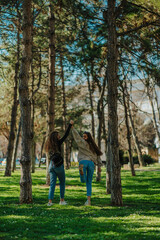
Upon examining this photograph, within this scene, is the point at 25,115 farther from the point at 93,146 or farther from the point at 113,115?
the point at 113,115

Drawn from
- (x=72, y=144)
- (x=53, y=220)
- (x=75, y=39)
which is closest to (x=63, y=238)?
(x=53, y=220)

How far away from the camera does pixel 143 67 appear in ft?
30.1

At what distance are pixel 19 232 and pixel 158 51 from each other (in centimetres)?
757

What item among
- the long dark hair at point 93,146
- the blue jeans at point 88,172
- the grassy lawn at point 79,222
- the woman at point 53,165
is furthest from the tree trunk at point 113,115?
the woman at point 53,165

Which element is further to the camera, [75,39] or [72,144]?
[72,144]

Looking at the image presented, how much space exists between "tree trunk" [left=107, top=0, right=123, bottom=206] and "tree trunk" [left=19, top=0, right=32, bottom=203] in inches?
92.2

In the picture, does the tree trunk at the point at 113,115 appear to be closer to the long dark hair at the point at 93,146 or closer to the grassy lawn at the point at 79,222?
the long dark hair at the point at 93,146

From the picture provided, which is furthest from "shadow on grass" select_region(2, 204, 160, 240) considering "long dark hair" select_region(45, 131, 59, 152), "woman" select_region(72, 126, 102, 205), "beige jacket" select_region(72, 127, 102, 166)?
"long dark hair" select_region(45, 131, 59, 152)

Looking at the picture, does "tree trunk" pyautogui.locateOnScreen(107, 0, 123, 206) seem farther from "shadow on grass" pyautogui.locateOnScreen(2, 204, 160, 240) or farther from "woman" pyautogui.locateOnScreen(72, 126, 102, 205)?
"shadow on grass" pyautogui.locateOnScreen(2, 204, 160, 240)

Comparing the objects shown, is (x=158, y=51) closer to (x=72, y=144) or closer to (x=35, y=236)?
(x=35, y=236)

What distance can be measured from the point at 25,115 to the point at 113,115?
2.54 meters

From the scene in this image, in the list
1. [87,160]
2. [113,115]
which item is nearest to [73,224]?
[87,160]

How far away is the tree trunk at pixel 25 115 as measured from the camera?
25.1 feet

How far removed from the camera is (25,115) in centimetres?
787
